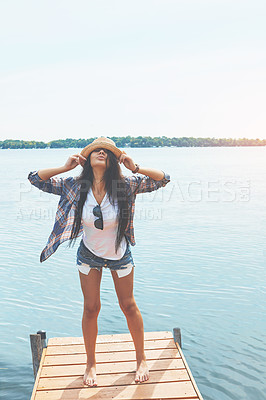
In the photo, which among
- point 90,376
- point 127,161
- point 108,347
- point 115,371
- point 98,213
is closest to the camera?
point 98,213

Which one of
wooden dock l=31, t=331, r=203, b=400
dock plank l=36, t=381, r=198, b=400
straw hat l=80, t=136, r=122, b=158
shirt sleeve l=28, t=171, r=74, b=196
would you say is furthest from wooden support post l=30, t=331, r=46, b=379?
straw hat l=80, t=136, r=122, b=158

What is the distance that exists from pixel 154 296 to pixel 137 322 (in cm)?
498

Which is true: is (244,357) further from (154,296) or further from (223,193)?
(223,193)

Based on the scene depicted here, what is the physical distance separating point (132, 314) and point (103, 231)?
30.3 inches

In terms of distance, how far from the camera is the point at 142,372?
3.83 m

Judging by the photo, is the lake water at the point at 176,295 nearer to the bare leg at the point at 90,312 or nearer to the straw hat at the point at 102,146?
the bare leg at the point at 90,312

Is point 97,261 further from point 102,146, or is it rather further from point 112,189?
point 102,146

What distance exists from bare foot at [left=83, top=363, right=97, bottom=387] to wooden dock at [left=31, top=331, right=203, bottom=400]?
4 cm

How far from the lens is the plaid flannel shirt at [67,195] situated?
3.64 m

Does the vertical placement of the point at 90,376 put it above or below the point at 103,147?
Answer: below

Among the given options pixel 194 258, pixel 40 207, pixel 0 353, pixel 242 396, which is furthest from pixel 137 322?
pixel 40 207

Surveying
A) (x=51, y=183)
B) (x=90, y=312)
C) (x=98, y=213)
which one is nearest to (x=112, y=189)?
(x=98, y=213)

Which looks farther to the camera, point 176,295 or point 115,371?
point 176,295

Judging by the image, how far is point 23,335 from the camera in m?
7.28
